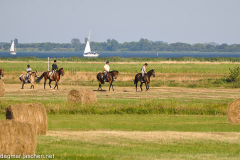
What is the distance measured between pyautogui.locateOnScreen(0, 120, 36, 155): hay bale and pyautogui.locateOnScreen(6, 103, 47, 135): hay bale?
3516 millimetres

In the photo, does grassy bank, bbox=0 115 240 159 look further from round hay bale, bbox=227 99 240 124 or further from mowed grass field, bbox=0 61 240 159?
round hay bale, bbox=227 99 240 124

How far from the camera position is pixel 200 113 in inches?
1094

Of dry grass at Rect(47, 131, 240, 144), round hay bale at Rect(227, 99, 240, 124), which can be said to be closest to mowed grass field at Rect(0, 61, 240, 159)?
dry grass at Rect(47, 131, 240, 144)

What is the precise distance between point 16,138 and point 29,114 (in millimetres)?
4049

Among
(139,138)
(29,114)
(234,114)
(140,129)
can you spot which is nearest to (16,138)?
(29,114)

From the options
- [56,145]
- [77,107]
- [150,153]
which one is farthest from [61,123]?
[150,153]

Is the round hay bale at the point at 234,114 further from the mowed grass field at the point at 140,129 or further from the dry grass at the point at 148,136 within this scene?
the dry grass at the point at 148,136

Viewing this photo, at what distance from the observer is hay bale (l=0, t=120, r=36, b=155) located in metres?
12.4

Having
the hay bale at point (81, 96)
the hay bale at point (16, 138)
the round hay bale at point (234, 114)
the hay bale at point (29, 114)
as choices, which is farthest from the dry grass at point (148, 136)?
the hay bale at point (81, 96)

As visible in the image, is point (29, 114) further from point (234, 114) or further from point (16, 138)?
point (234, 114)

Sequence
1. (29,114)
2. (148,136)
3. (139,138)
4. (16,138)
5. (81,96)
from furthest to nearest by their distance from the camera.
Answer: (81,96), (148,136), (139,138), (29,114), (16,138)

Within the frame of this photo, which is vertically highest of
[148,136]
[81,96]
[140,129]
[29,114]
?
[29,114]

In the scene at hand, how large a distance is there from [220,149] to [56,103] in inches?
576

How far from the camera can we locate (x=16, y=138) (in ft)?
41.4
